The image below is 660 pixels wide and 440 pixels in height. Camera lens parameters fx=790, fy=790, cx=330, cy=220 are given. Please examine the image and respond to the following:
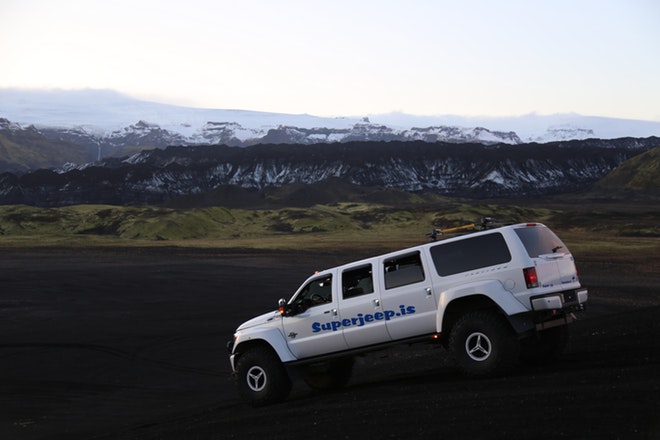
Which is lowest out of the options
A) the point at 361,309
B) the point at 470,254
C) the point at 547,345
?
the point at 547,345

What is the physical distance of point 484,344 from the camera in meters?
11.1

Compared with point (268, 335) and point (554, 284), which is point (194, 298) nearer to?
point (268, 335)

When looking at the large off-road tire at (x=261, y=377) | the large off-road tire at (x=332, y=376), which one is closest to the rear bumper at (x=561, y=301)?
the large off-road tire at (x=332, y=376)

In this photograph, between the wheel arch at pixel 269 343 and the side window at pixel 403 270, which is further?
the wheel arch at pixel 269 343

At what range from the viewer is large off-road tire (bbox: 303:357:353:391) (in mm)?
13523

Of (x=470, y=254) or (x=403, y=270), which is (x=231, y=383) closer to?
(x=403, y=270)

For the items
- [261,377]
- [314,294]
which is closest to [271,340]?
[261,377]

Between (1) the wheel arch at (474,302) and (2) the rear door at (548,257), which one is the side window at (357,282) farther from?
(2) the rear door at (548,257)

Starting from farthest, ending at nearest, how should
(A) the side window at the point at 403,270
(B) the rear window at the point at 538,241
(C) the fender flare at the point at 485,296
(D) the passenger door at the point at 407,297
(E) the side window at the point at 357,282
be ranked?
(E) the side window at the point at 357,282 → (A) the side window at the point at 403,270 → (D) the passenger door at the point at 407,297 → (B) the rear window at the point at 538,241 → (C) the fender flare at the point at 485,296

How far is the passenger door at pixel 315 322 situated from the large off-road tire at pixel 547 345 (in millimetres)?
3037

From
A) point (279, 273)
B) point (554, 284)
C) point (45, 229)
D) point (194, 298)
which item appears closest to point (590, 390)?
point (554, 284)

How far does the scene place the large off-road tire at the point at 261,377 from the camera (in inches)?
496

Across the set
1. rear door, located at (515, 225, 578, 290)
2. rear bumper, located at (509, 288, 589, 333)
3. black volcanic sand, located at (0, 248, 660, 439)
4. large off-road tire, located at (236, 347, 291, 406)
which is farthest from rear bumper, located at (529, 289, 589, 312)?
large off-road tire, located at (236, 347, 291, 406)

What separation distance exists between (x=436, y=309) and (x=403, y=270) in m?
0.79
